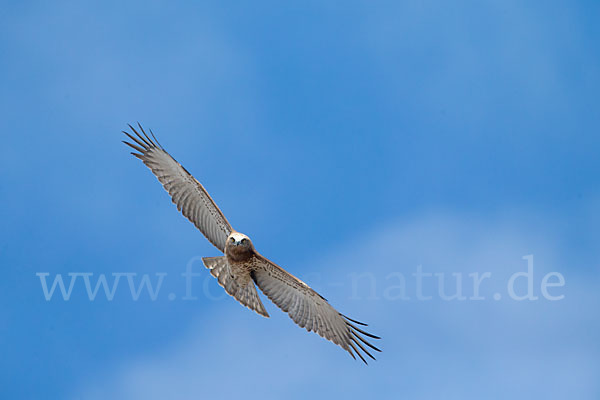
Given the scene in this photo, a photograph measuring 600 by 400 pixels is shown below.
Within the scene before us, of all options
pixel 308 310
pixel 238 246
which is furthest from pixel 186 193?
pixel 308 310

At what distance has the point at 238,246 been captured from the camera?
10.8 m

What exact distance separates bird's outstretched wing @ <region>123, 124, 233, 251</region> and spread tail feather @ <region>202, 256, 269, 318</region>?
443 mm

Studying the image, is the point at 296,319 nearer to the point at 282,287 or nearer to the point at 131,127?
the point at 282,287

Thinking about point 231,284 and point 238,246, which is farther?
point 231,284

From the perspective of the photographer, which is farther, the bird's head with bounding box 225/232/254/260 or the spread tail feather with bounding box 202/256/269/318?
the spread tail feather with bounding box 202/256/269/318

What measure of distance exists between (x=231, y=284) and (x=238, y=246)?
0.94 metres

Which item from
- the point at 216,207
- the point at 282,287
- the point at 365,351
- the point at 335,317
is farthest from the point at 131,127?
the point at 365,351

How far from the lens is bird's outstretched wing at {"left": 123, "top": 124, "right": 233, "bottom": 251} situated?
37.7 ft

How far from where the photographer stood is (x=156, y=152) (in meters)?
11.7

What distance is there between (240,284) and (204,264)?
0.75 metres

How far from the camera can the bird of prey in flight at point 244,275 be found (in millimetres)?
11352

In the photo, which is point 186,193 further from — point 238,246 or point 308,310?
point 308,310

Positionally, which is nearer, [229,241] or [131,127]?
[229,241]

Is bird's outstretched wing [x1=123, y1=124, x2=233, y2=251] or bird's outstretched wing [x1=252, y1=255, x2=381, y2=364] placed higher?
bird's outstretched wing [x1=123, y1=124, x2=233, y2=251]
